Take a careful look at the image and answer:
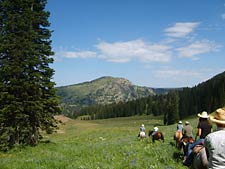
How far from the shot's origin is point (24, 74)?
2769 cm

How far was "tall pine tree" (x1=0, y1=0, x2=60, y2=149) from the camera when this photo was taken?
26781 millimetres

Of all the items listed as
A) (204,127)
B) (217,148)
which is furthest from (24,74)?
(217,148)

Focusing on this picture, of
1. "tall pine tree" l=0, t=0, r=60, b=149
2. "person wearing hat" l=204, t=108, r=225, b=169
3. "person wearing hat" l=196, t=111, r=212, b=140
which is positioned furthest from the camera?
"tall pine tree" l=0, t=0, r=60, b=149

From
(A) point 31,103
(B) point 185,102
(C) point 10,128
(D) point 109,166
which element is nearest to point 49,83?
(A) point 31,103

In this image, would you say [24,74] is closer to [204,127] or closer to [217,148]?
[204,127]

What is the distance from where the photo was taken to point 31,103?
27.2 meters

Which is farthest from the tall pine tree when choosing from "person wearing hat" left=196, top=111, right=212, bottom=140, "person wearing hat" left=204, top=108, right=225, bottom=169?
"person wearing hat" left=204, top=108, right=225, bottom=169

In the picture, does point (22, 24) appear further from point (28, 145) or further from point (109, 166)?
point (109, 166)

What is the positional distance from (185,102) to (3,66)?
143506 millimetres

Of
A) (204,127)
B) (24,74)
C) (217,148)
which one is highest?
(24,74)

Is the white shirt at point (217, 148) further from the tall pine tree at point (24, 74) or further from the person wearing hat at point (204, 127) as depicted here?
the tall pine tree at point (24, 74)

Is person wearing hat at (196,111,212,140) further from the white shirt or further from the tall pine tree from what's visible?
the tall pine tree

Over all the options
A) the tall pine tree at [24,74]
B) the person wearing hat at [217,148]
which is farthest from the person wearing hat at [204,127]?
the tall pine tree at [24,74]

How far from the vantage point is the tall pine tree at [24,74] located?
26.8 m
